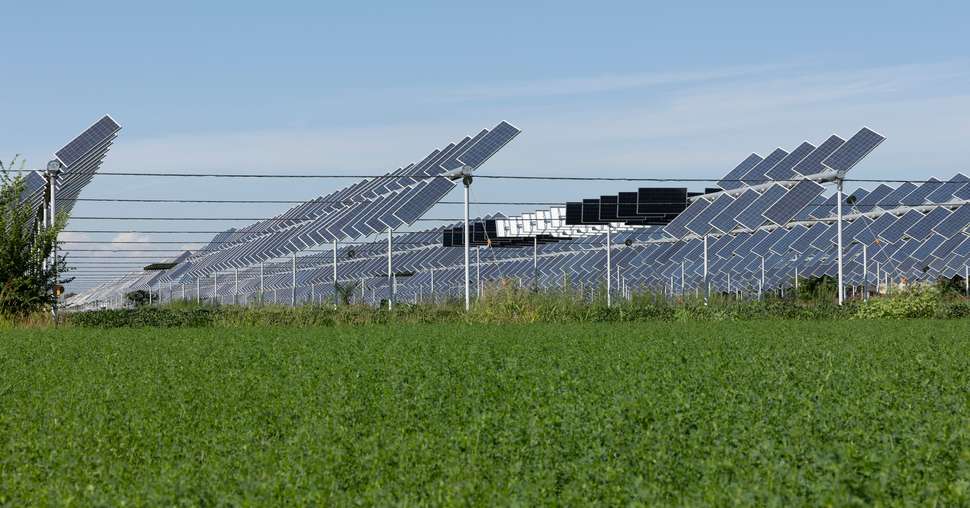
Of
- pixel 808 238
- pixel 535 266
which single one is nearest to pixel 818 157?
pixel 535 266

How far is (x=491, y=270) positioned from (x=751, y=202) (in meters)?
31.8

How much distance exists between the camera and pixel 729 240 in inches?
1873

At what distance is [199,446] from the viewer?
7.59 m

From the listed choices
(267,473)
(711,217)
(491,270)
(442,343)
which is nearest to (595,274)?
(491,270)

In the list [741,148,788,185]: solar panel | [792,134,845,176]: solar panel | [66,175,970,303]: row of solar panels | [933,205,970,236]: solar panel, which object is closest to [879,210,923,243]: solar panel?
[66,175,970,303]: row of solar panels

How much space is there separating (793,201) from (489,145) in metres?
8.64

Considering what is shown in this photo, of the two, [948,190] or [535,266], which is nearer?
[535,266]

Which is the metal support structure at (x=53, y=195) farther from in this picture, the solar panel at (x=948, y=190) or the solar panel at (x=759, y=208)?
the solar panel at (x=948, y=190)

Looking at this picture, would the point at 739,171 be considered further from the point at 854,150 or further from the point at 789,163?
the point at 854,150

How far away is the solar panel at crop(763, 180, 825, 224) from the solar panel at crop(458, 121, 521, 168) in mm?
7717

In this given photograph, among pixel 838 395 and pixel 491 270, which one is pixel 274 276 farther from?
pixel 838 395

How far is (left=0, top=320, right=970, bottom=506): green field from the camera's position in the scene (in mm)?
5953

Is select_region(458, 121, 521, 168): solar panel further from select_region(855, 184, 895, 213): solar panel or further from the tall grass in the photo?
select_region(855, 184, 895, 213): solar panel

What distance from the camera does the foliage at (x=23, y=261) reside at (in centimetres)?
2555
